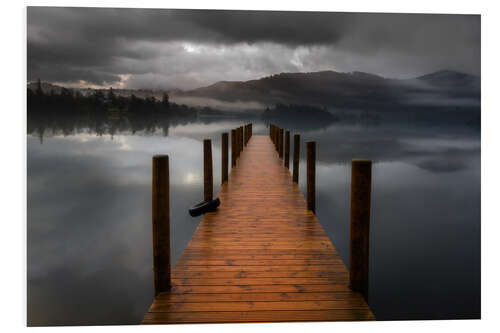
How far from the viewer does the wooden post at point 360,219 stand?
2404 millimetres

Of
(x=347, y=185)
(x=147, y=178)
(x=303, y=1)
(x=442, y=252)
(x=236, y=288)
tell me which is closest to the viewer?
(x=236, y=288)

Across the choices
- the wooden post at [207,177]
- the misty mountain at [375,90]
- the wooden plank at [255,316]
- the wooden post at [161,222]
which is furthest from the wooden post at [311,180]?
the misty mountain at [375,90]

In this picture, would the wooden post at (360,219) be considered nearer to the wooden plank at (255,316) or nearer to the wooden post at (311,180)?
the wooden plank at (255,316)

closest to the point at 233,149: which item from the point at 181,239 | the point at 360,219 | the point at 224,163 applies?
the point at 224,163

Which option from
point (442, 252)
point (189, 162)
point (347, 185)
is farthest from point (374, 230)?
point (189, 162)

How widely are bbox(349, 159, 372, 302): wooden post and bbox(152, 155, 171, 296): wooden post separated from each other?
147 centimetres

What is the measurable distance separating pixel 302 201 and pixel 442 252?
157 inches

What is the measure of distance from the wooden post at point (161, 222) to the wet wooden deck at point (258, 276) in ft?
0.44

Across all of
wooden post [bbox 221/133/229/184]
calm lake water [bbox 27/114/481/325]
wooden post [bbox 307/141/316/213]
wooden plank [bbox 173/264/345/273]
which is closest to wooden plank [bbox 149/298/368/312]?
wooden plank [bbox 173/264/345/273]

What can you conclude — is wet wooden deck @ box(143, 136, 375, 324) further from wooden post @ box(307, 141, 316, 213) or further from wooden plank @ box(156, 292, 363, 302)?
wooden post @ box(307, 141, 316, 213)

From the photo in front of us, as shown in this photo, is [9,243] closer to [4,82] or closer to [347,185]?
[4,82]

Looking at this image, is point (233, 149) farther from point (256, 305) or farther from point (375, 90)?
point (256, 305)

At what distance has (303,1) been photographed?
3820 mm

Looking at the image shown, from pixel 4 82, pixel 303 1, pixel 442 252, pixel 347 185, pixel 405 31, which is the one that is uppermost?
pixel 405 31
